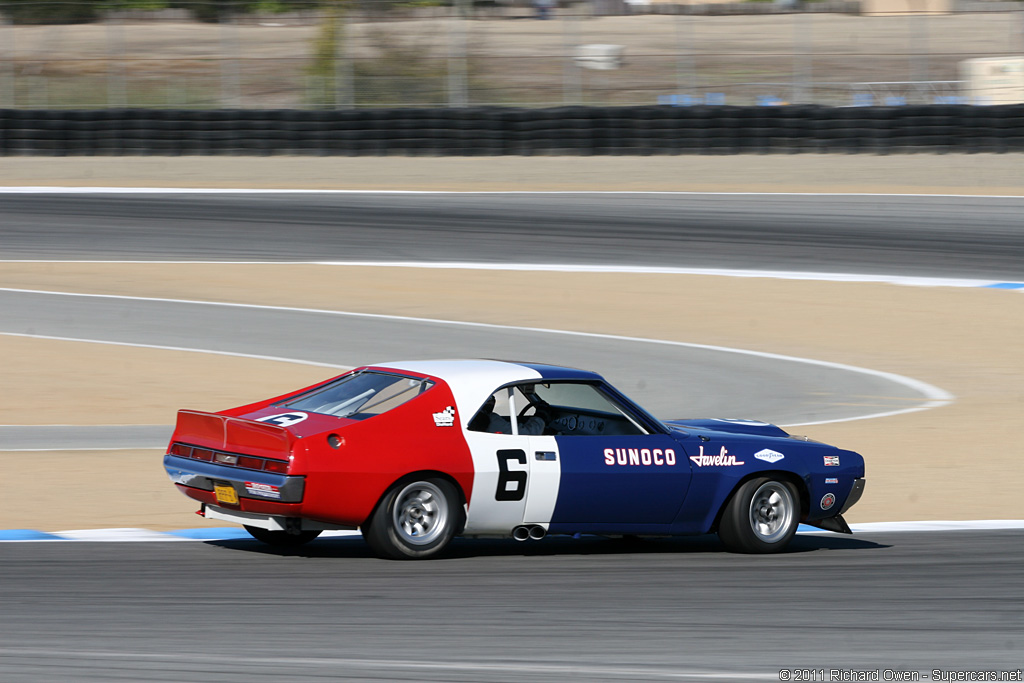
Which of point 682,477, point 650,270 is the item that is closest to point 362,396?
point 682,477

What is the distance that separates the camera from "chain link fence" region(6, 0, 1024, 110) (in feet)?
98.0

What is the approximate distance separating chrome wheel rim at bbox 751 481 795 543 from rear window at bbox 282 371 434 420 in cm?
187

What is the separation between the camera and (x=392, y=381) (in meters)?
6.71

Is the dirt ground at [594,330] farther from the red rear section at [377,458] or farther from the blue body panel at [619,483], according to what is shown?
the blue body panel at [619,483]

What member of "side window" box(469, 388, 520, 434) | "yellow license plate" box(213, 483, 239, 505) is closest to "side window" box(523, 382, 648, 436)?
"side window" box(469, 388, 520, 434)

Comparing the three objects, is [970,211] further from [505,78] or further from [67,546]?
[67,546]

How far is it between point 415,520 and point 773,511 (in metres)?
1.97

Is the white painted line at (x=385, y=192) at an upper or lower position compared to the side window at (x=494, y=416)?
lower

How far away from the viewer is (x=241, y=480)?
6.16 meters

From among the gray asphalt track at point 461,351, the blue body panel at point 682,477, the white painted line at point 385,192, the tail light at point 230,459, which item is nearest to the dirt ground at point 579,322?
the white painted line at point 385,192

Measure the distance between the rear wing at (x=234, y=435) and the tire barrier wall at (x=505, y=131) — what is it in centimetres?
1875

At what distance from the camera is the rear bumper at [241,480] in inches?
237

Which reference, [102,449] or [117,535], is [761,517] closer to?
[117,535]

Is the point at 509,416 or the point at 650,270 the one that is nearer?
the point at 509,416
